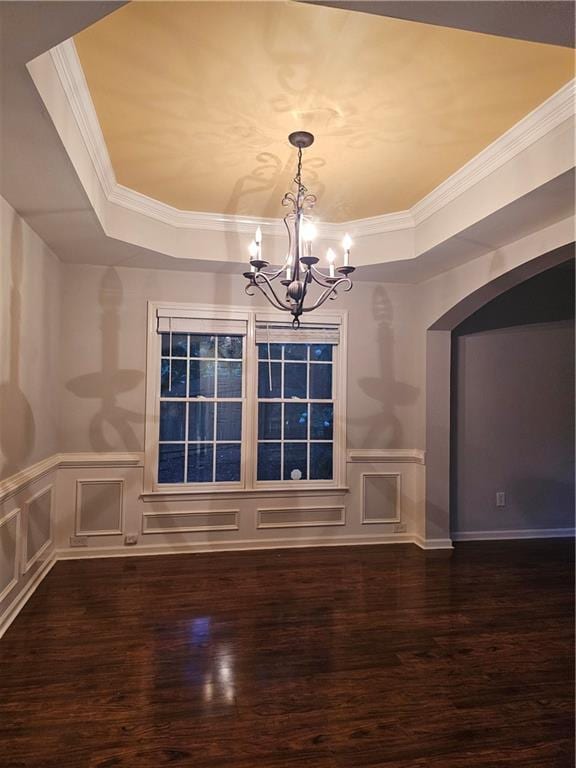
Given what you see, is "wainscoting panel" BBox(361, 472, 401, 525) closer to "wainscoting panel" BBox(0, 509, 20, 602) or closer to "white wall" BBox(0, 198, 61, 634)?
"white wall" BBox(0, 198, 61, 634)

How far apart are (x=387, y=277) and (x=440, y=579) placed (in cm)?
272

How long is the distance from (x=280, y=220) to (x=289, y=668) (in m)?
3.32

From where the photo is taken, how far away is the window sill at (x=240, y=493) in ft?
14.6

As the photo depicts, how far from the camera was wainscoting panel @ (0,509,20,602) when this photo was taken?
2.99 metres

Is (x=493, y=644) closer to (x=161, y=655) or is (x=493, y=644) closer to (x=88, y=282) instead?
(x=161, y=655)

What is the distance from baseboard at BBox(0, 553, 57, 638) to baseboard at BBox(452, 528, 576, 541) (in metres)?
3.79

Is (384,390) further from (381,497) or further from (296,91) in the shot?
(296,91)

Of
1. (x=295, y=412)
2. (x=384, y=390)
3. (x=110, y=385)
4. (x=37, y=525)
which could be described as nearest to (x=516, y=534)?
(x=384, y=390)

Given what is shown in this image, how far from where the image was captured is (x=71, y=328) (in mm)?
4309

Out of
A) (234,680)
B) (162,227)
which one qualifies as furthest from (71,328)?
(234,680)

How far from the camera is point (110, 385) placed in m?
4.39

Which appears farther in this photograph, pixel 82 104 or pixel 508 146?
pixel 508 146

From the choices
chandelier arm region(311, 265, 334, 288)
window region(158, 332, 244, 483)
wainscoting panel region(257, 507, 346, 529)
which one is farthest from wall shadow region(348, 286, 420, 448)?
window region(158, 332, 244, 483)

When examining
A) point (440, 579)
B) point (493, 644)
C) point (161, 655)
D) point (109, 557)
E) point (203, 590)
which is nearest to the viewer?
point (161, 655)
